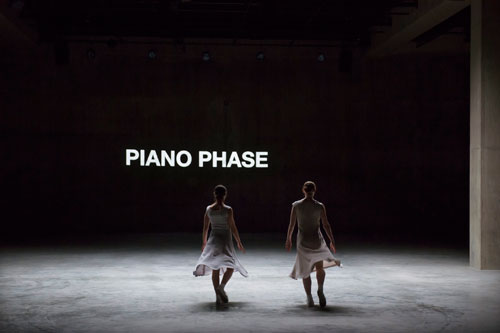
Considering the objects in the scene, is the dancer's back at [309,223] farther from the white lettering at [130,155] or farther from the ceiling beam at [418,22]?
the white lettering at [130,155]

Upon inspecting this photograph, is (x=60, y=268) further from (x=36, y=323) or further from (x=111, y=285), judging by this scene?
(x=36, y=323)

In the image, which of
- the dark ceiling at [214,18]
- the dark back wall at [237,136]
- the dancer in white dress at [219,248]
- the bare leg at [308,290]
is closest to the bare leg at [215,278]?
the dancer in white dress at [219,248]

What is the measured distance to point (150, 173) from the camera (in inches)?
709

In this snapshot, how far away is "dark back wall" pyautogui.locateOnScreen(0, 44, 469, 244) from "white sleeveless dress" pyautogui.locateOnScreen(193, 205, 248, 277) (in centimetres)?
986

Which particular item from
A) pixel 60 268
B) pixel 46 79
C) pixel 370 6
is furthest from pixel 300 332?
pixel 46 79

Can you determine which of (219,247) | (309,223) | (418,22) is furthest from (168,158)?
(309,223)

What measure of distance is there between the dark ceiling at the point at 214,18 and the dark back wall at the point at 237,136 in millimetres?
1437

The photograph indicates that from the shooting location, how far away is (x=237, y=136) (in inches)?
716

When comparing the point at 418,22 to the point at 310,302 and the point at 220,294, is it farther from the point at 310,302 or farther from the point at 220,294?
the point at 220,294

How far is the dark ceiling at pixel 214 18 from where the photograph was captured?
13.9 meters

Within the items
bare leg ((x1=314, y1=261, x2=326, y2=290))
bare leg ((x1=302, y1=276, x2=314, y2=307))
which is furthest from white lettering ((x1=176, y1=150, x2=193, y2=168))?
bare leg ((x1=314, y1=261, x2=326, y2=290))

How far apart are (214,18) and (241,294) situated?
8533 mm

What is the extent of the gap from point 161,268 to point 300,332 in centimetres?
517

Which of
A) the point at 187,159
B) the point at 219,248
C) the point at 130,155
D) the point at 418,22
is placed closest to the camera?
the point at 219,248
